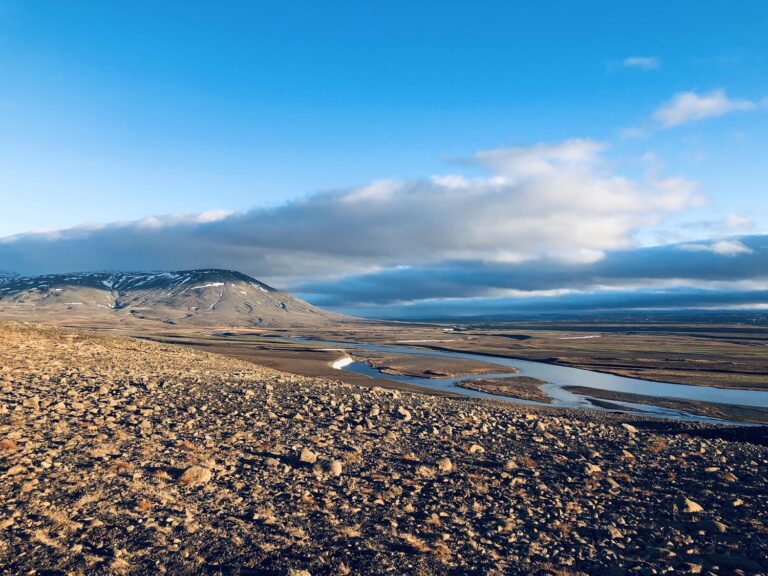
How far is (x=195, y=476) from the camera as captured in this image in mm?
12695

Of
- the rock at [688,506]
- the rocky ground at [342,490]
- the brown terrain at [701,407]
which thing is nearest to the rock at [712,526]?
the rocky ground at [342,490]

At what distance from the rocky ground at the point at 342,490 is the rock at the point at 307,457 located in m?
0.20

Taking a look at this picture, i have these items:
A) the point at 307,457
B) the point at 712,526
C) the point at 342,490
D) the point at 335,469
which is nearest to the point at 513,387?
the point at 712,526

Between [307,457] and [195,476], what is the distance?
10.7ft

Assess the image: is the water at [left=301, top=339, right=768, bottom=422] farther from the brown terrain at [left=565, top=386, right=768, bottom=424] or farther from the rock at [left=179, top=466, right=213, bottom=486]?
the rock at [left=179, top=466, right=213, bottom=486]

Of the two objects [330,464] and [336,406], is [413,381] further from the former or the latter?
[330,464]

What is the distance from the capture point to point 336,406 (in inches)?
868

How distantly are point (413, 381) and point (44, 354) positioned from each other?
43.6m

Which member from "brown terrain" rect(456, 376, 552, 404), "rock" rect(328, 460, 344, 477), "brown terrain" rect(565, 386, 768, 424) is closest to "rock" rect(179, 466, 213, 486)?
"rock" rect(328, 460, 344, 477)

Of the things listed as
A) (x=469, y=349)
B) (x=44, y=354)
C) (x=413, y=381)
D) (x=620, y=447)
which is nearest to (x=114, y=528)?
(x=620, y=447)

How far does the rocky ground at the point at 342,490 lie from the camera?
962 centimetres

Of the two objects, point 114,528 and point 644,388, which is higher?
point 114,528

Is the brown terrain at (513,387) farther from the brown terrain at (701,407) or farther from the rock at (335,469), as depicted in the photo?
the rock at (335,469)

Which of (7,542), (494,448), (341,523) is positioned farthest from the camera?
(494,448)
